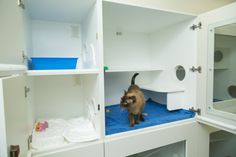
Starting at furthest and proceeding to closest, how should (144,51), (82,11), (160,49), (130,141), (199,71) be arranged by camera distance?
1. (144,51)
2. (160,49)
3. (199,71)
4. (82,11)
5. (130,141)

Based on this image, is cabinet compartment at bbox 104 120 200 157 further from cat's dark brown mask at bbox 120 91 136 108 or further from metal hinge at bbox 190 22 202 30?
metal hinge at bbox 190 22 202 30

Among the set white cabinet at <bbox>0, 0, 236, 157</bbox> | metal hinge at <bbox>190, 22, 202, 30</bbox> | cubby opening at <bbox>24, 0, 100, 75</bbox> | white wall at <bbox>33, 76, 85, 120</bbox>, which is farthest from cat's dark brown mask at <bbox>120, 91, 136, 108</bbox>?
metal hinge at <bbox>190, 22, 202, 30</bbox>

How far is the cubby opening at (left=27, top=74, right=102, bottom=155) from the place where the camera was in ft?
3.04

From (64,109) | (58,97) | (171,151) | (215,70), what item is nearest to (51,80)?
(58,97)

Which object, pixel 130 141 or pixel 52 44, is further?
pixel 52 44

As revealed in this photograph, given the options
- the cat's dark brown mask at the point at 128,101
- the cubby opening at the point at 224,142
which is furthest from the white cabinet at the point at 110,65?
the cubby opening at the point at 224,142

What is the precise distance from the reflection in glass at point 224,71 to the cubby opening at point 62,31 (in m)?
1.02

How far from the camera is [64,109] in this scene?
140 cm

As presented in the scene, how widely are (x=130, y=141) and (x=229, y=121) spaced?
0.77m

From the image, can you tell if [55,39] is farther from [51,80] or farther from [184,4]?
[184,4]

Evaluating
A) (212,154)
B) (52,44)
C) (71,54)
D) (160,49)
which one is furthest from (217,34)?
(212,154)

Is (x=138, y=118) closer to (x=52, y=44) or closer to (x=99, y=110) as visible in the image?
(x=99, y=110)

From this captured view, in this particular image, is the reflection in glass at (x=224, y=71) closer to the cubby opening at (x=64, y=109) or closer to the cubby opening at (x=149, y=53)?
the cubby opening at (x=149, y=53)

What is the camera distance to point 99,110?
95cm
